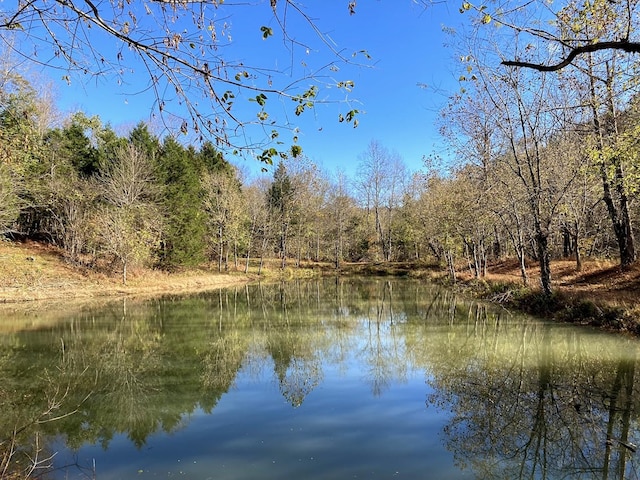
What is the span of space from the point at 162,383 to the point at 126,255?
18.4 meters

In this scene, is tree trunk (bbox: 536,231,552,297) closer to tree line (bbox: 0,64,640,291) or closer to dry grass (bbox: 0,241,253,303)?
tree line (bbox: 0,64,640,291)

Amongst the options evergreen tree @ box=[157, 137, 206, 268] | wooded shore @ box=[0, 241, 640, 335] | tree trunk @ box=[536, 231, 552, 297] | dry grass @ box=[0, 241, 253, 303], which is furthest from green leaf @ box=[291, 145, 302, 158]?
evergreen tree @ box=[157, 137, 206, 268]

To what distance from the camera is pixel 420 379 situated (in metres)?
8.16

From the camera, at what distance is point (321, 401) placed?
23.1 ft

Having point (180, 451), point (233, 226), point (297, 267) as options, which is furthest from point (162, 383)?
point (297, 267)

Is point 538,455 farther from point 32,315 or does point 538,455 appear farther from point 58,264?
point 58,264

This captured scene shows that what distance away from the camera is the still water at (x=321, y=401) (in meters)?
4.89

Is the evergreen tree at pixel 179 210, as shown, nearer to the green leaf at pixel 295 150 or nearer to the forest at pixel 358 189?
the forest at pixel 358 189

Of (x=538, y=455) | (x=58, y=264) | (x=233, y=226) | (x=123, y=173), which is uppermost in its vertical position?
(x=123, y=173)

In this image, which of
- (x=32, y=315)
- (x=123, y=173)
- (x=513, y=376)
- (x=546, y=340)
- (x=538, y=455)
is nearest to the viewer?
(x=538, y=455)

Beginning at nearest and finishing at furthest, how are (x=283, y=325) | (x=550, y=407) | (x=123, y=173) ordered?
(x=550, y=407), (x=283, y=325), (x=123, y=173)

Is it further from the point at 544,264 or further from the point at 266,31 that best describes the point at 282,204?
the point at 266,31

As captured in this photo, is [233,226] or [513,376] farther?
[233,226]

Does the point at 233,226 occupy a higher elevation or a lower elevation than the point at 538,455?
higher
